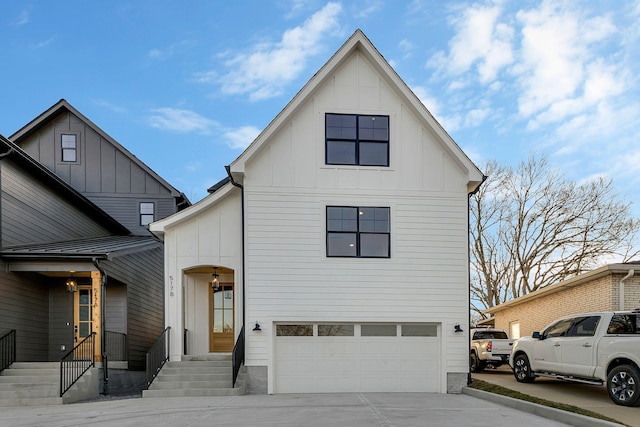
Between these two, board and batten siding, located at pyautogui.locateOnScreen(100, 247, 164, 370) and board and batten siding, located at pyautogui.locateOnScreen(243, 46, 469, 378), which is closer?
board and batten siding, located at pyautogui.locateOnScreen(243, 46, 469, 378)

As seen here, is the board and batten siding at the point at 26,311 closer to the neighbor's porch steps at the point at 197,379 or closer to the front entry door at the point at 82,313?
the front entry door at the point at 82,313

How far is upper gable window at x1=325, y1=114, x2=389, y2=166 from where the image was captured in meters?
13.2

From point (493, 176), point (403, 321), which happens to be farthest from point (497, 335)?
point (493, 176)

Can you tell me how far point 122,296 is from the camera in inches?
603

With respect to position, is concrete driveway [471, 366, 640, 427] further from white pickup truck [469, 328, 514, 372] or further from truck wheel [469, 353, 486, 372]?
truck wheel [469, 353, 486, 372]

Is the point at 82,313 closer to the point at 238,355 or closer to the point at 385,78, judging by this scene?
the point at 238,355

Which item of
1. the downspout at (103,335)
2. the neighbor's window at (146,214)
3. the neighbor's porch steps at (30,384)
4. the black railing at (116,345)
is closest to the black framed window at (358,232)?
the downspout at (103,335)

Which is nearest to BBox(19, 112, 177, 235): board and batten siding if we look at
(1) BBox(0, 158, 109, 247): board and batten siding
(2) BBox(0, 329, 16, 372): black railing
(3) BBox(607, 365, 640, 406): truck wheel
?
(1) BBox(0, 158, 109, 247): board and batten siding

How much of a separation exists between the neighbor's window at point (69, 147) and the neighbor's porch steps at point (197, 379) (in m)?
11.6

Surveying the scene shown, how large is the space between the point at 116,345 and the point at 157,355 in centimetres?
265

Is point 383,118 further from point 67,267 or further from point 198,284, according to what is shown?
point 67,267

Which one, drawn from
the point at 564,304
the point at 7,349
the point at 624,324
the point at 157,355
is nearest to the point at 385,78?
the point at 624,324

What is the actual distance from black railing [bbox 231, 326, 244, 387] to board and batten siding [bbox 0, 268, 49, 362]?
6254mm

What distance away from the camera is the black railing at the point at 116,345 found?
14239 millimetres
